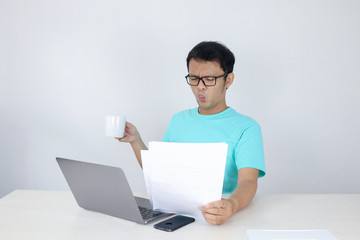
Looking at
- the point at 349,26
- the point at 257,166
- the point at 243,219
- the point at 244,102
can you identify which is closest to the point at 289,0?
the point at 349,26

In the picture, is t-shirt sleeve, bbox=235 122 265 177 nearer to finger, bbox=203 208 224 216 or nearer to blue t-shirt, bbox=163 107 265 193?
blue t-shirt, bbox=163 107 265 193

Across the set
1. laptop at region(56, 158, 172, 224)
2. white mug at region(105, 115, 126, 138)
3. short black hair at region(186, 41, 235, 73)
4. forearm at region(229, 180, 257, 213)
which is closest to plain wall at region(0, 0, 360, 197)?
short black hair at region(186, 41, 235, 73)

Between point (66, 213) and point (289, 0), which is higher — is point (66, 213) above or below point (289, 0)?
below

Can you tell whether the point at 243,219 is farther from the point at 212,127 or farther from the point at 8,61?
the point at 8,61

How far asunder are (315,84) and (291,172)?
62 centimetres

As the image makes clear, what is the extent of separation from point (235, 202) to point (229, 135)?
1.87 ft

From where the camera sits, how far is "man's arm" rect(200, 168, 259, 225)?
105 centimetres

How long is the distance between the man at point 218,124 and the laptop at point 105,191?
45 centimetres

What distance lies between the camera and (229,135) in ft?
5.56

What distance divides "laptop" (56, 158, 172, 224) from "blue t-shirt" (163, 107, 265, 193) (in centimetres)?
50

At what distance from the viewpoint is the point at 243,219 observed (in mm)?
1137

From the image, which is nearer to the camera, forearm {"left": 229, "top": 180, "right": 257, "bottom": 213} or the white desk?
the white desk

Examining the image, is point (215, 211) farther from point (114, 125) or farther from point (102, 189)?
point (114, 125)

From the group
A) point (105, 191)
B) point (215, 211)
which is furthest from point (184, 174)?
point (105, 191)
